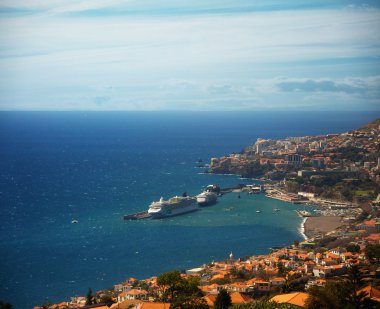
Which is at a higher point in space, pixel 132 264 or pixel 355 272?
pixel 355 272

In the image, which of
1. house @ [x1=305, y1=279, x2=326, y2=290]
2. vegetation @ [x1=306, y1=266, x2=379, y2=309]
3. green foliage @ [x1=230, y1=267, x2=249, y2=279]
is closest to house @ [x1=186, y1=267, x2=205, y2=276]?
green foliage @ [x1=230, y1=267, x2=249, y2=279]

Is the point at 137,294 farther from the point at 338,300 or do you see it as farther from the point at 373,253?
the point at 373,253

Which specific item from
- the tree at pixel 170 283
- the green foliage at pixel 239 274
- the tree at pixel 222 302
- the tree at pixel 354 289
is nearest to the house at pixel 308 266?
the green foliage at pixel 239 274

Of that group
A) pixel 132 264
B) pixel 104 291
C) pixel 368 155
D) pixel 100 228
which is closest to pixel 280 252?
pixel 132 264

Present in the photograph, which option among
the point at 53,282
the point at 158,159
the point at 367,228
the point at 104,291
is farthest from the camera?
the point at 158,159

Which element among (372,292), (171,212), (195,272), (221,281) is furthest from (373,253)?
(171,212)

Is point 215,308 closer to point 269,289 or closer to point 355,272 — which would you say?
point 355,272

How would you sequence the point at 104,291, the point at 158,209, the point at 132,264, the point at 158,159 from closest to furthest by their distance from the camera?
the point at 104,291 < the point at 132,264 < the point at 158,209 < the point at 158,159

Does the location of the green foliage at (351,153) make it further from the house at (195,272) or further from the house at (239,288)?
the house at (239,288)

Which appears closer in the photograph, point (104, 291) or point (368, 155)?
point (104, 291)
